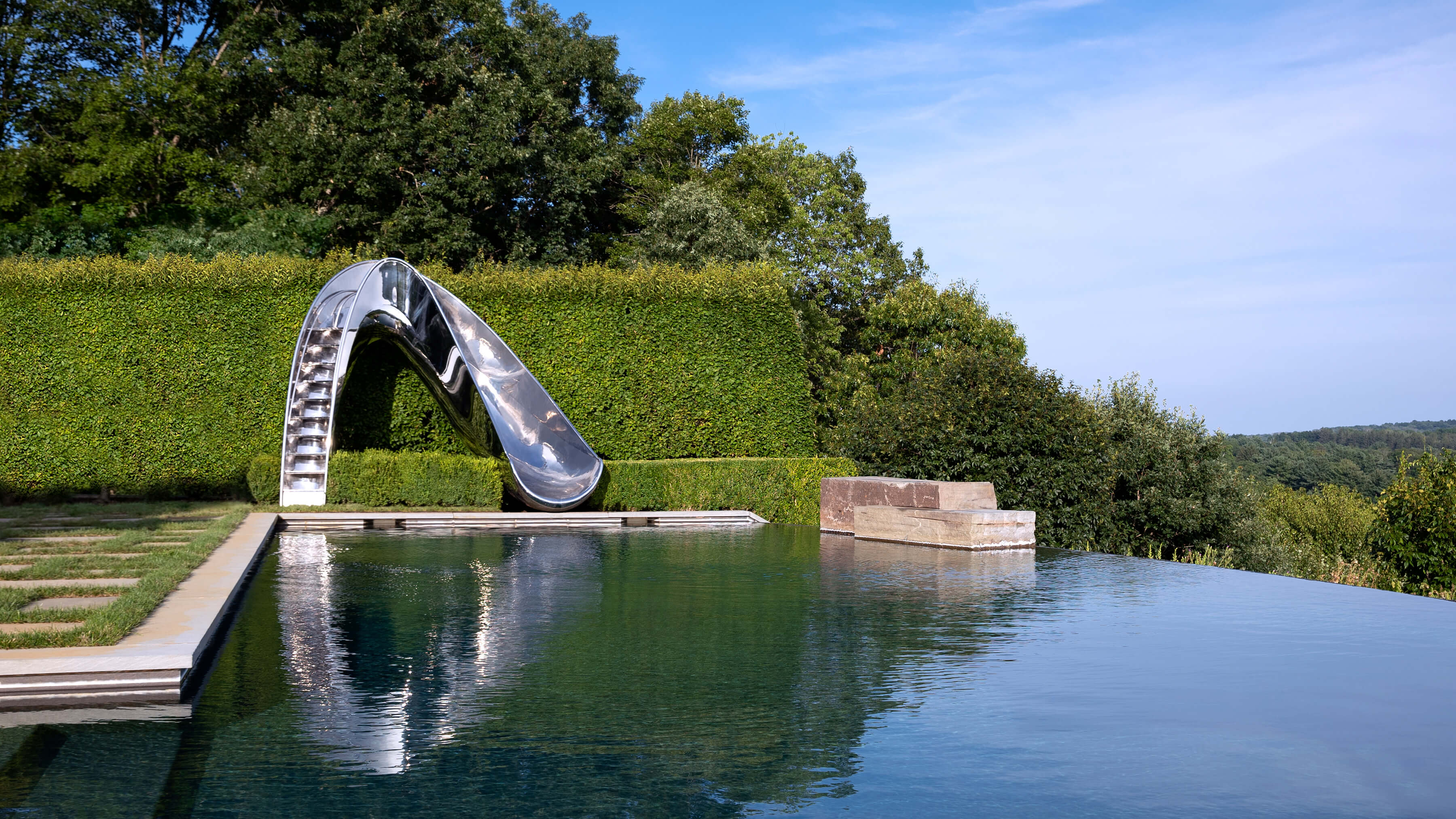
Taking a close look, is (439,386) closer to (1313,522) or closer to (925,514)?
(925,514)

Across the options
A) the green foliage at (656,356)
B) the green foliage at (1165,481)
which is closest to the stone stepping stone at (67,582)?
the green foliage at (656,356)

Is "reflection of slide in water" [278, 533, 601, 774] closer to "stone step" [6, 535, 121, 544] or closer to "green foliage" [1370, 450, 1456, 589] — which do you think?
"stone step" [6, 535, 121, 544]

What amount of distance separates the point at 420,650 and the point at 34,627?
2518 millimetres

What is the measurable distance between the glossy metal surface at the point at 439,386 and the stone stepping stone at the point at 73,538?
5.13 metres

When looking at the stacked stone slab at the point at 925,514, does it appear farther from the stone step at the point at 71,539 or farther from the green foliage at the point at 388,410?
the stone step at the point at 71,539

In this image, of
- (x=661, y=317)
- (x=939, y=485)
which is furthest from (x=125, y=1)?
(x=939, y=485)

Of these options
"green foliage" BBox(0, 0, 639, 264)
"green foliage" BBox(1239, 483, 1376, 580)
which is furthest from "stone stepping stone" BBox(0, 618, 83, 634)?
"green foliage" BBox(0, 0, 639, 264)

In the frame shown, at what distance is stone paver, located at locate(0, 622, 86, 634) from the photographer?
6559 millimetres

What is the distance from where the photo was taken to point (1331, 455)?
51812 mm

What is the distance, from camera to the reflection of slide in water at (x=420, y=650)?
505 centimetres

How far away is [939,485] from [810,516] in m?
4.75

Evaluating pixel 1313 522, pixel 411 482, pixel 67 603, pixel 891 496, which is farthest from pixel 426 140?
pixel 1313 522

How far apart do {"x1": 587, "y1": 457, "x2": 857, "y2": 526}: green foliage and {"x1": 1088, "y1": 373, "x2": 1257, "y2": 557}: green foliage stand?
5.22m

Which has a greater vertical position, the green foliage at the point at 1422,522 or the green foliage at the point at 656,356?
the green foliage at the point at 656,356
